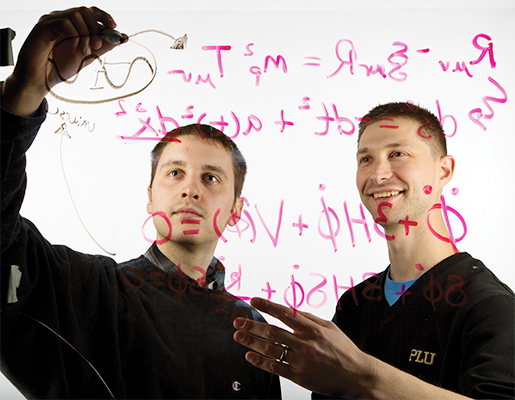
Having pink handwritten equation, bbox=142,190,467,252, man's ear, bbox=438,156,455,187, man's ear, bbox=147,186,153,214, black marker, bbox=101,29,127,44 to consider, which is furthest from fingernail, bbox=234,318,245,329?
black marker, bbox=101,29,127,44

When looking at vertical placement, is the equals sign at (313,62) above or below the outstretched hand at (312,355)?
above

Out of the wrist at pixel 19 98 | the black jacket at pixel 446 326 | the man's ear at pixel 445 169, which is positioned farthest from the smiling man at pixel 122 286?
the man's ear at pixel 445 169

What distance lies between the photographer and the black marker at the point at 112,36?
0.83 m

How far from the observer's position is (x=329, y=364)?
70 centimetres

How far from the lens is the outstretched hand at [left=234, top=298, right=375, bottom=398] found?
70 centimetres

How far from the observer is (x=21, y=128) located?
0.76 metres

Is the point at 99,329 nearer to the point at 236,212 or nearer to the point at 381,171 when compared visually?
the point at 236,212

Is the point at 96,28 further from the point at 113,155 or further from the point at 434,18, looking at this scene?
the point at 434,18

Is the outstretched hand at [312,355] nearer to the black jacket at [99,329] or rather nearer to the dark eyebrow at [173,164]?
the black jacket at [99,329]

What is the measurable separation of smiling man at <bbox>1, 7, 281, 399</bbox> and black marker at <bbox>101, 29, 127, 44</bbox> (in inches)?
0.5

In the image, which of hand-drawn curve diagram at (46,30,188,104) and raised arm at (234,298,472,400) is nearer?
raised arm at (234,298,472,400)

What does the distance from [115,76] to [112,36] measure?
0.08 m

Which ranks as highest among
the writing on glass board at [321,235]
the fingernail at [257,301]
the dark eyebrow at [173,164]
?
the dark eyebrow at [173,164]

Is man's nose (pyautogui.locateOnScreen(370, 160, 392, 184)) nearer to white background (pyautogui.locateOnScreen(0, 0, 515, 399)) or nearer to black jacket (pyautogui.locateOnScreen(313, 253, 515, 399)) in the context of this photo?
white background (pyautogui.locateOnScreen(0, 0, 515, 399))
